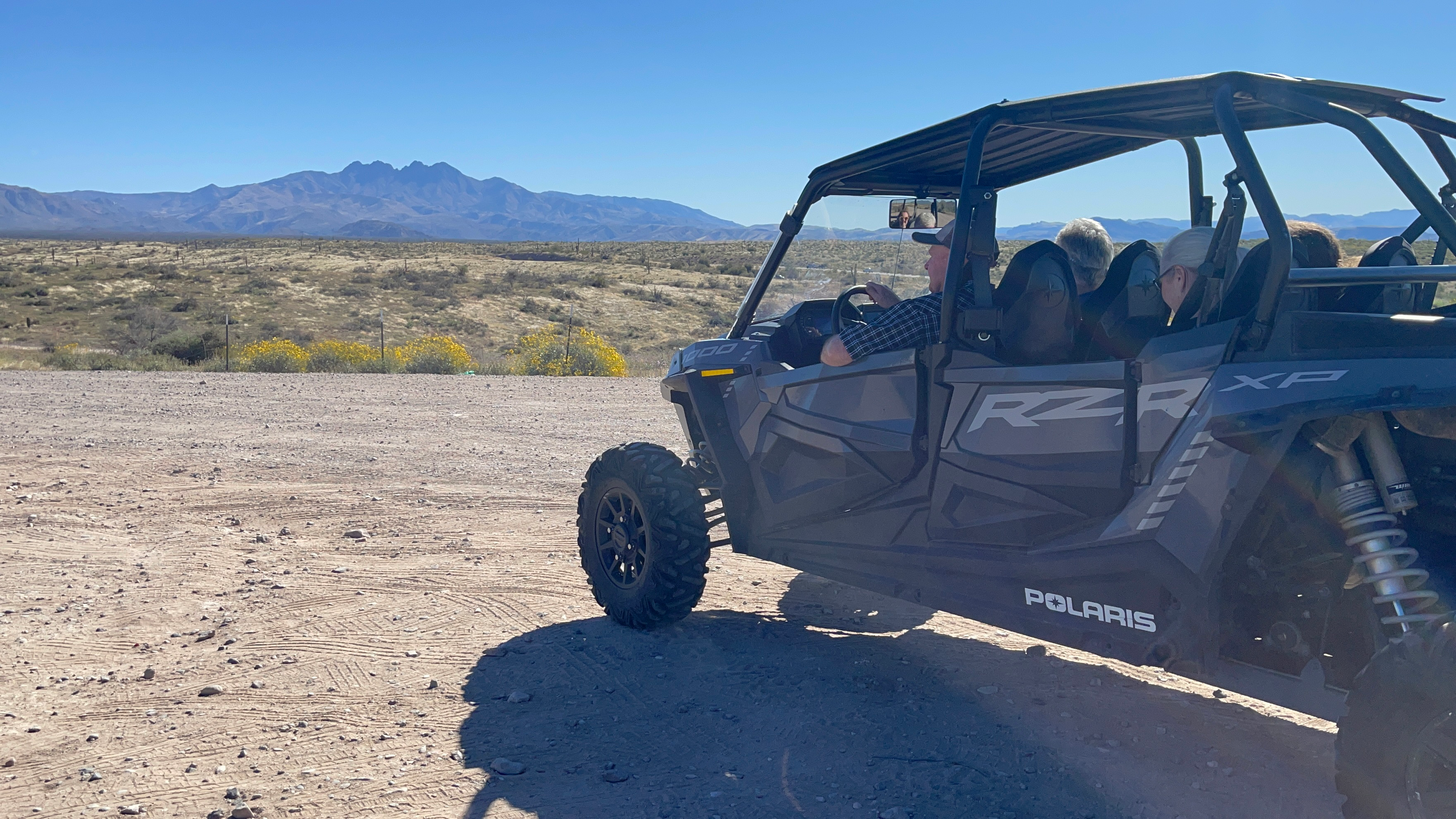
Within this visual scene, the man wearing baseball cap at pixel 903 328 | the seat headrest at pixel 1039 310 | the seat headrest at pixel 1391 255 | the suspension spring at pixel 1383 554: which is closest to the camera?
the suspension spring at pixel 1383 554

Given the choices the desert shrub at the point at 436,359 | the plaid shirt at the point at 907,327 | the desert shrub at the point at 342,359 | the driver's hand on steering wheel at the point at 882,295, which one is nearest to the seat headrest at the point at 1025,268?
the plaid shirt at the point at 907,327

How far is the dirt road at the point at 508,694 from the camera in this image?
3.35 m

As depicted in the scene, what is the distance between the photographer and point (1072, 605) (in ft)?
11.0

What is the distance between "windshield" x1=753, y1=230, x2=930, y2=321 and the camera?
495 centimetres

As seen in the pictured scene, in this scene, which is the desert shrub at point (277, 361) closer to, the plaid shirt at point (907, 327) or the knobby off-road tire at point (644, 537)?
the knobby off-road tire at point (644, 537)

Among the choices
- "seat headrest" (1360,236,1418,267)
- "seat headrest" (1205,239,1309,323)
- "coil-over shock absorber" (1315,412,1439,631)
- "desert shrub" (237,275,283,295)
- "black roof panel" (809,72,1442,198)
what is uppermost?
"black roof panel" (809,72,1442,198)

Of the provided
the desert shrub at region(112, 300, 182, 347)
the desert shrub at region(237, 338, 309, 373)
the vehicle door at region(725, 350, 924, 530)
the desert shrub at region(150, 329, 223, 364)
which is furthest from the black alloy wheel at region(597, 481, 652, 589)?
the desert shrub at region(112, 300, 182, 347)

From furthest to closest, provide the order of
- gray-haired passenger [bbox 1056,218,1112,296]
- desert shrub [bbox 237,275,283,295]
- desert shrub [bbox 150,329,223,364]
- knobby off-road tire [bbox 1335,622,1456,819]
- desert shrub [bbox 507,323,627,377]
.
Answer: desert shrub [bbox 237,275,283,295], desert shrub [bbox 150,329,223,364], desert shrub [bbox 507,323,627,377], gray-haired passenger [bbox 1056,218,1112,296], knobby off-road tire [bbox 1335,622,1456,819]

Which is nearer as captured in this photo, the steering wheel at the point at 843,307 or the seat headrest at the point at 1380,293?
the seat headrest at the point at 1380,293

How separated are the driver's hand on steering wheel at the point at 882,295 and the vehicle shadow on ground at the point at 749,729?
1.60m

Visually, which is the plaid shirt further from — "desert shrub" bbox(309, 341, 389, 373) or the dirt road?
"desert shrub" bbox(309, 341, 389, 373)

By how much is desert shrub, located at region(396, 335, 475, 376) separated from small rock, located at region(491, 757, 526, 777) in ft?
49.4

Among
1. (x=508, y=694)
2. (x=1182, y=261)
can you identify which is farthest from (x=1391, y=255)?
(x=508, y=694)

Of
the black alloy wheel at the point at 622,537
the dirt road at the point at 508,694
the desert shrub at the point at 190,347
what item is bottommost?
the desert shrub at the point at 190,347
